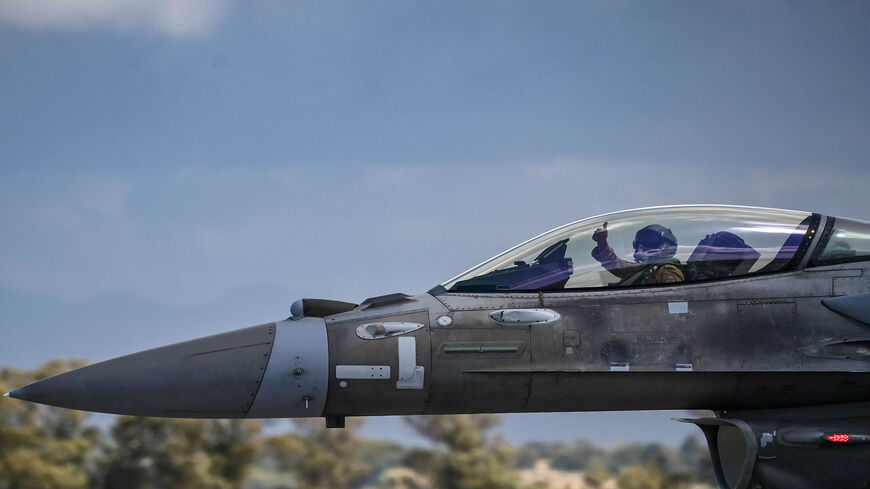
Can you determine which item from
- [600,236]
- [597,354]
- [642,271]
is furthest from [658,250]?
[597,354]

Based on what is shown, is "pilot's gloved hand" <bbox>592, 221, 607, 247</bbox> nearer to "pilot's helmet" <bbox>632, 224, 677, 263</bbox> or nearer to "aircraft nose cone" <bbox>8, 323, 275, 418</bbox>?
"pilot's helmet" <bbox>632, 224, 677, 263</bbox>

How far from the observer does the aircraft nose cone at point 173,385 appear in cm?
957

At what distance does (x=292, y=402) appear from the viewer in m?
9.69

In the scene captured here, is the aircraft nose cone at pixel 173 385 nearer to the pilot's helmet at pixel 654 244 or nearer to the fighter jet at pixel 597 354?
the fighter jet at pixel 597 354

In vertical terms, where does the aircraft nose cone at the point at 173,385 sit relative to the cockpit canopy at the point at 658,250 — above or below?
below

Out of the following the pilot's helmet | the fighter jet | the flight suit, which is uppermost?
the pilot's helmet

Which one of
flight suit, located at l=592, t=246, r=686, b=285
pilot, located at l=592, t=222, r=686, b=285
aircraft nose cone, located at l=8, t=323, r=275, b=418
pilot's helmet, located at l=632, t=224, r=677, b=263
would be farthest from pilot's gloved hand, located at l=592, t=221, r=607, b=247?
aircraft nose cone, located at l=8, t=323, r=275, b=418

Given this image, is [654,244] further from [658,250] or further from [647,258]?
[647,258]

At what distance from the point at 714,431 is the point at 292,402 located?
3.89 metres

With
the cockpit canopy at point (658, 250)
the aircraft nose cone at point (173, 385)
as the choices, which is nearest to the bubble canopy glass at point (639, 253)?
the cockpit canopy at point (658, 250)

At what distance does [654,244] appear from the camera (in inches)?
412

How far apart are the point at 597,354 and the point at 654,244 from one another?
4.14ft

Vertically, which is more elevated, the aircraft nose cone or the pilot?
the pilot

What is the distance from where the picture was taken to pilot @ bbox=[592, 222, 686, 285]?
10297 mm
